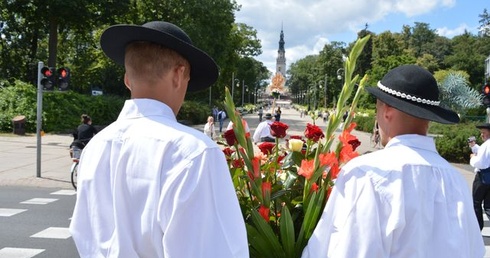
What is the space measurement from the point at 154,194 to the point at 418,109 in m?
1.20

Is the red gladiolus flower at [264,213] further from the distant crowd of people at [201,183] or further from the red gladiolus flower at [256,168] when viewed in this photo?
the distant crowd of people at [201,183]

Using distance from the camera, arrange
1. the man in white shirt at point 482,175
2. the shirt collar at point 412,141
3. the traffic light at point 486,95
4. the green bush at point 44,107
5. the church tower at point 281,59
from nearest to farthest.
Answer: the shirt collar at point 412,141, the man in white shirt at point 482,175, the traffic light at point 486,95, the green bush at point 44,107, the church tower at point 281,59

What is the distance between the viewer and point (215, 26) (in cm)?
3969

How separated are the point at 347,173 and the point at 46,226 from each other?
7046 mm

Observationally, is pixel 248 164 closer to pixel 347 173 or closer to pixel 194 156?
pixel 347 173

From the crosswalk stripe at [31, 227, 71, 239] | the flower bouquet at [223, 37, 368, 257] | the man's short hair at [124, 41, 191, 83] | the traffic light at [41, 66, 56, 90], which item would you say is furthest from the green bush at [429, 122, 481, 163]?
the man's short hair at [124, 41, 191, 83]

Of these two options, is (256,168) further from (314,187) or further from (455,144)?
(455,144)

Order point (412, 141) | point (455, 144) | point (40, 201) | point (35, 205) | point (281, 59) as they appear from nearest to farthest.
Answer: point (412, 141)
point (35, 205)
point (40, 201)
point (455, 144)
point (281, 59)

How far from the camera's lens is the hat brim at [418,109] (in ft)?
6.83

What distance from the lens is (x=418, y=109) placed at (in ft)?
6.92

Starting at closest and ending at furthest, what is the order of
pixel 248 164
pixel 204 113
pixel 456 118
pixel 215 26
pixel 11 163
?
pixel 456 118 → pixel 248 164 → pixel 11 163 → pixel 215 26 → pixel 204 113

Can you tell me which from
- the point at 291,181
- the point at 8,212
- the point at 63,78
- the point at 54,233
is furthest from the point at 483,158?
the point at 63,78

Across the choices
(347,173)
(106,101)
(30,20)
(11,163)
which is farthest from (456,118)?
(30,20)

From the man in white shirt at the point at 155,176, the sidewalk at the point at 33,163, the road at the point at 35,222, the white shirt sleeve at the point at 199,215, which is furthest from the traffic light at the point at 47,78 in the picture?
the white shirt sleeve at the point at 199,215
